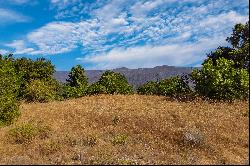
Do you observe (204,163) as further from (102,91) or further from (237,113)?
(102,91)

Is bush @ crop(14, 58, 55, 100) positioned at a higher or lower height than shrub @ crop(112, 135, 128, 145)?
higher

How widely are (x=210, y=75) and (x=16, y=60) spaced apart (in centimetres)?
3711

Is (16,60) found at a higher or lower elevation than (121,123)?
higher

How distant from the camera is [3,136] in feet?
102

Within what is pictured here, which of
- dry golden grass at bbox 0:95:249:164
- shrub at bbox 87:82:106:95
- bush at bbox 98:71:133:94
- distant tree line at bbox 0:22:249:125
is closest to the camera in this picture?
dry golden grass at bbox 0:95:249:164

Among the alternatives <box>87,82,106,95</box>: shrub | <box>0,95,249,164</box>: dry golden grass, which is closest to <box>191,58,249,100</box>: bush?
<box>0,95,249,164</box>: dry golden grass

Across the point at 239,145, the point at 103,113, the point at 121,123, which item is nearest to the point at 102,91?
the point at 103,113

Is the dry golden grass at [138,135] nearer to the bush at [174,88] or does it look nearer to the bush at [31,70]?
the bush at [174,88]

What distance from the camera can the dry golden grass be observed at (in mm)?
22531

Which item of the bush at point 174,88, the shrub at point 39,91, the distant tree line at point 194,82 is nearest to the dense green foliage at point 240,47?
the distant tree line at point 194,82

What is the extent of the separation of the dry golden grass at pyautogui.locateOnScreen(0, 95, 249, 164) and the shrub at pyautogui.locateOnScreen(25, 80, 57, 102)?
21.5 meters

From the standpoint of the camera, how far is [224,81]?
120ft

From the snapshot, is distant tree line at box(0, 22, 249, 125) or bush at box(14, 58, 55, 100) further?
bush at box(14, 58, 55, 100)

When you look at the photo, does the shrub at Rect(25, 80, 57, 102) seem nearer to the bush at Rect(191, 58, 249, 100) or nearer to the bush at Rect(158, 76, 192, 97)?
the bush at Rect(158, 76, 192, 97)
